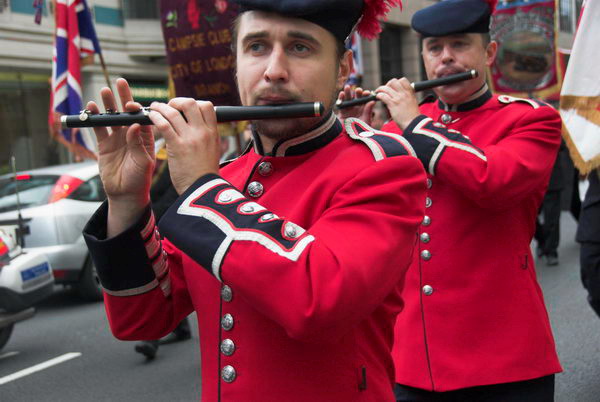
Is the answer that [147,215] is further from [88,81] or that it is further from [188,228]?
[88,81]

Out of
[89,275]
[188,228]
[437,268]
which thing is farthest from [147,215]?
[89,275]

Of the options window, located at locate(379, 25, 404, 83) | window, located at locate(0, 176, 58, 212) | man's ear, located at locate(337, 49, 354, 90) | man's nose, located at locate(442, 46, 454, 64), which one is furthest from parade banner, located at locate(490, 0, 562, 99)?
window, located at locate(379, 25, 404, 83)

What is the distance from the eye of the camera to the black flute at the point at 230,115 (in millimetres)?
1559

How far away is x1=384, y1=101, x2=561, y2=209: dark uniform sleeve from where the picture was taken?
2.42 meters

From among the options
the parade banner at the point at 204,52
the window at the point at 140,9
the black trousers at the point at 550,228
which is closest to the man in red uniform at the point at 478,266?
the parade banner at the point at 204,52

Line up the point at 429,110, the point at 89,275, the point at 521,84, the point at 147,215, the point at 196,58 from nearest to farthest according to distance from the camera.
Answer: the point at 147,215 < the point at 429,110 < the point at 196,58 < the point at 89,275 < the point at 521,84

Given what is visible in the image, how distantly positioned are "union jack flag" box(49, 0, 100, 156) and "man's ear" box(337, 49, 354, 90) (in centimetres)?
596

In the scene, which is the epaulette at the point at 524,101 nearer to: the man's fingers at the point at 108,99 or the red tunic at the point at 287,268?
the red tunic at the point at 287,268

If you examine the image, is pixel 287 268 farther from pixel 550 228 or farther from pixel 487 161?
pixel 550 228

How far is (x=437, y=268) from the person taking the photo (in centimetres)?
261

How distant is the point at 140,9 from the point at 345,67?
1695cm

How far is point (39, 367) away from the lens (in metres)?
5.49

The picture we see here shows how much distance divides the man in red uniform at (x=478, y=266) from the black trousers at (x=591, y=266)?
2.73 ft

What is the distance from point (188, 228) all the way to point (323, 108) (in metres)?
0.38
